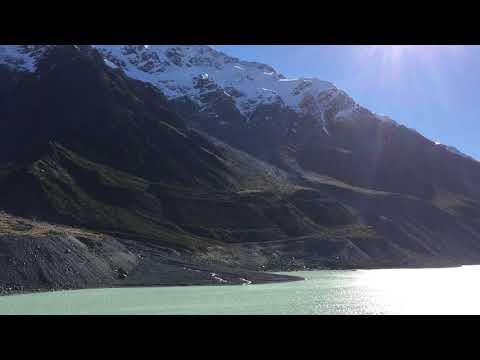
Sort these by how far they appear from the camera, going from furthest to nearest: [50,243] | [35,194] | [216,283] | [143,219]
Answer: [143,219], [35,194], [216,283], [50,243]

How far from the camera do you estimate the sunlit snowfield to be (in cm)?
5943

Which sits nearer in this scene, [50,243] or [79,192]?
[50,243]

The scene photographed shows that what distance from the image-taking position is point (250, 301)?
68.8 meters

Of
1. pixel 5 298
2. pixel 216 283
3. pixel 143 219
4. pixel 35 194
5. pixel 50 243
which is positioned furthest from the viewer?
pixel 143 219

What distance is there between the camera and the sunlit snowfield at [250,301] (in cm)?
5943
